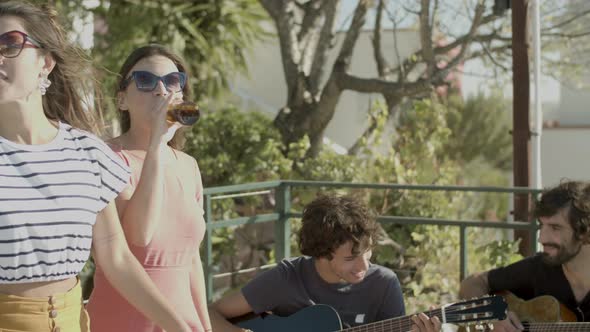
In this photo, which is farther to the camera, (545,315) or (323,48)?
(323,48)

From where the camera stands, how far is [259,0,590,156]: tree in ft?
32.0

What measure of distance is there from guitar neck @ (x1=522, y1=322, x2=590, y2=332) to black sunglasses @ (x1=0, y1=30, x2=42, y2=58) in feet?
8.19

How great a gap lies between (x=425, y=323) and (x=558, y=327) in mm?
788

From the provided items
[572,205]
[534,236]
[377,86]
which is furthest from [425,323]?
[377,86]

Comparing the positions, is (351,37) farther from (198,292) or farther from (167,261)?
(167,261)

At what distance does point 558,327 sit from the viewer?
159 inches

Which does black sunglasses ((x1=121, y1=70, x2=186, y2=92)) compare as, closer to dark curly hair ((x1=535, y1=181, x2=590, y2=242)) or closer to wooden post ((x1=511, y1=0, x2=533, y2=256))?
dark curly hair ((x1=535, y1=181, x2=590, y2=242))

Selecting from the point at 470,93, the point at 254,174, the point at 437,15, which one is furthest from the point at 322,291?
the point at 470,93

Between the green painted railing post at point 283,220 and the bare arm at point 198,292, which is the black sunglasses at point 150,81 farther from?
the green painted railing post at point 283,220

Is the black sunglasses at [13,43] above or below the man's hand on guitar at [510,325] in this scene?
above

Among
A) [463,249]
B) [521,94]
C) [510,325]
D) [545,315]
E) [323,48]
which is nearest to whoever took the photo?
[510,325]

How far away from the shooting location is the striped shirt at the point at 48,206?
6.91ft

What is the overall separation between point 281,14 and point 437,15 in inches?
61.5

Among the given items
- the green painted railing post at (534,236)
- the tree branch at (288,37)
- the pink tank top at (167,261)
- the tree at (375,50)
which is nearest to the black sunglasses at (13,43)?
the pink tank top at (167,261)
